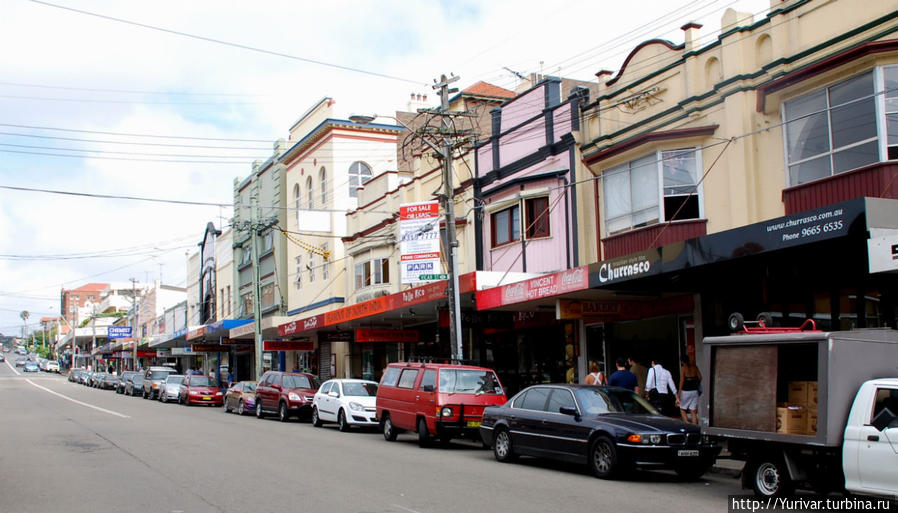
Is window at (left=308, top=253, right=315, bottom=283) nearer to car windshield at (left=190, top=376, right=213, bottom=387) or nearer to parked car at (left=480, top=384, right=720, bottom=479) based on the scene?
car windshield at (left=190, top=376, right=213, bottom=387)

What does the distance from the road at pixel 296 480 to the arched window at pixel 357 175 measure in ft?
69.3

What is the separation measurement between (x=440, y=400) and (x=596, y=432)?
18.1ft

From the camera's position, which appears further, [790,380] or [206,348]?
[206,348]

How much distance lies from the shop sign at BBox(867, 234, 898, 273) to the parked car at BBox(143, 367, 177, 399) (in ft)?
122

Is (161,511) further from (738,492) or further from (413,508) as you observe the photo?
(738,492)

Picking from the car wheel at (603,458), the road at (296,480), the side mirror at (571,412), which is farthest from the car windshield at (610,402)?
the road at (296,480)

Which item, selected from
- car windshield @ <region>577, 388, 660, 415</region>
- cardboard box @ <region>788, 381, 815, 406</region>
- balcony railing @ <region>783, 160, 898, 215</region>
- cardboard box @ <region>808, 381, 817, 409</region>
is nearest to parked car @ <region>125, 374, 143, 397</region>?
car windshield @ <region>577, 388, 660, 415</region>

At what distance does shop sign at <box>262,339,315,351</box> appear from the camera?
3706 cm

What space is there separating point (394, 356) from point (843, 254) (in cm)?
2230

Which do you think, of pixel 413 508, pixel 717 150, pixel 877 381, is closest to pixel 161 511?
pixel 413 508

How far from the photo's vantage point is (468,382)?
718 inches

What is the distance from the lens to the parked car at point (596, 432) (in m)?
12.1

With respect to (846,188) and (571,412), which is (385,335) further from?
(846,188)

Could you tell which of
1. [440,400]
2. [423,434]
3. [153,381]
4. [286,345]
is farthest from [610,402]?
[153,381]
